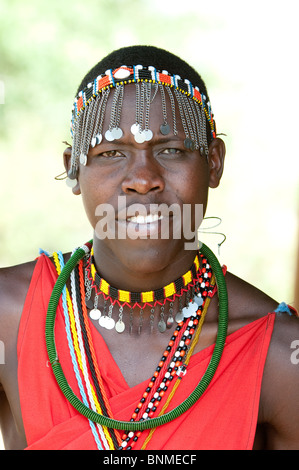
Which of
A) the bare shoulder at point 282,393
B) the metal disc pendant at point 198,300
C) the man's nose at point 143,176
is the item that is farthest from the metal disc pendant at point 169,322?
the man's nose at point 143,176

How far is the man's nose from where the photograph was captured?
7.97 ft

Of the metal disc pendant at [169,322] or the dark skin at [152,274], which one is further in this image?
the metal disc pendant at [169,322]

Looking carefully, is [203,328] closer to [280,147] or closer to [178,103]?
[178,103]

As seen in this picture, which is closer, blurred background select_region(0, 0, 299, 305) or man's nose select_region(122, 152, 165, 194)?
man's nose select_region(122, 152, 165, 194)

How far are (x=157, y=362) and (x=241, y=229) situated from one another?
9.77 ft

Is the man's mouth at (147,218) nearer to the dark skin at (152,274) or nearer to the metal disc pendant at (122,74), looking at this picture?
the dark skin at (152,274)

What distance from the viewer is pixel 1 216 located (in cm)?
564

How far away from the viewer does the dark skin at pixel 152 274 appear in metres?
2.51

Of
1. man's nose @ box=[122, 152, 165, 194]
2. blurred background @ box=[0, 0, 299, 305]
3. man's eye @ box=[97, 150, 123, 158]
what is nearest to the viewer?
man's nose @ box=[122, 152, 165, 194]

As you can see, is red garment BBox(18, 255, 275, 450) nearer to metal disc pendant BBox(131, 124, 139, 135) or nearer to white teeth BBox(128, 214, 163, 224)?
white teeth BBox(128, 214, 163, 224)

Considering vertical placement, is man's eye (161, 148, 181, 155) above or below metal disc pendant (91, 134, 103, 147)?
below

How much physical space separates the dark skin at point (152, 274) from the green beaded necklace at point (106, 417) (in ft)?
0.27

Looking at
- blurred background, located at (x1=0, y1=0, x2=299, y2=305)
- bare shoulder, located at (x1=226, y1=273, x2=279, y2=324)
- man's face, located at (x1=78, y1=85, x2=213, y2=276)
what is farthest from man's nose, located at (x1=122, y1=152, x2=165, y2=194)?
blurred background, located at (x1=0, y1=0, x2=299, y2=305)
